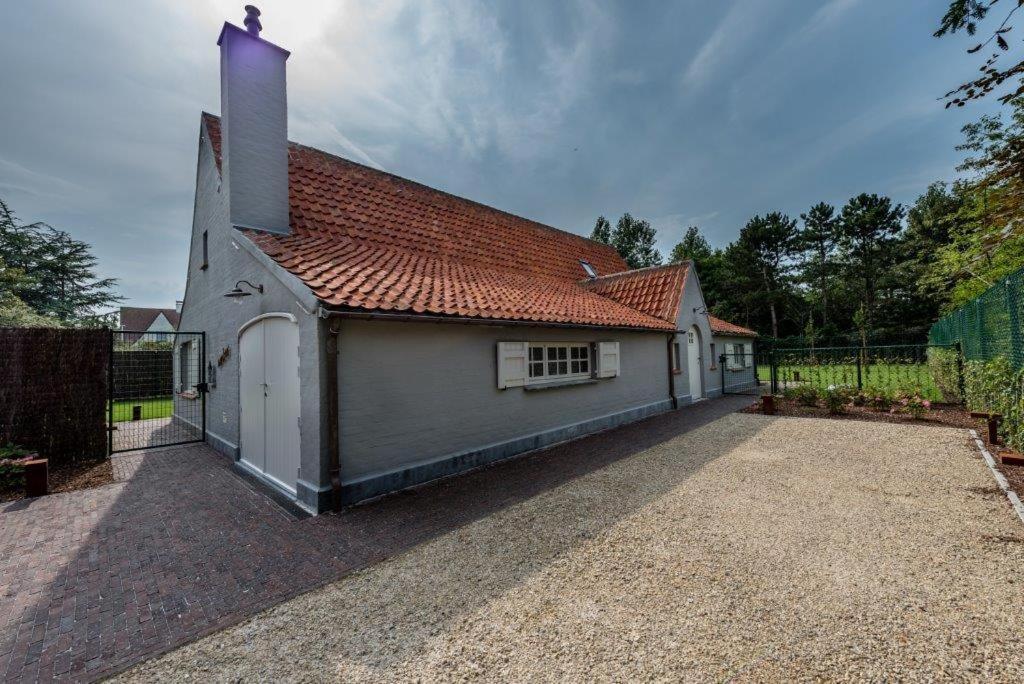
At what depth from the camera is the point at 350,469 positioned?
16.9 ft

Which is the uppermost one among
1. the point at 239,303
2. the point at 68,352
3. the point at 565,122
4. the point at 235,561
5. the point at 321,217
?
the point at 565,122

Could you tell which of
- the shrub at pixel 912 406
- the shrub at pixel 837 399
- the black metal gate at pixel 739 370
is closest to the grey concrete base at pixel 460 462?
the shrub at pixel 837 399

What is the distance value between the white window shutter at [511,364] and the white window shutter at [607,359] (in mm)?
2616

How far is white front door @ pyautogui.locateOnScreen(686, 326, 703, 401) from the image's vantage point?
44.2ft

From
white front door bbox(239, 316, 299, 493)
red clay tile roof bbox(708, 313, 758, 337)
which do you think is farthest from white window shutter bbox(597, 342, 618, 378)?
red clay tile roof bbox(708, 313, 758, 337)

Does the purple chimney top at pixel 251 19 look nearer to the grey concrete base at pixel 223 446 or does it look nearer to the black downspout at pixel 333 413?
the black downspout at pixel 333 413

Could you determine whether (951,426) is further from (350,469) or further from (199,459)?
(199,459)

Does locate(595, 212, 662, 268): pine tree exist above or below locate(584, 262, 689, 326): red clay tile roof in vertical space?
above

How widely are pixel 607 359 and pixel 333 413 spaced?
257 inches

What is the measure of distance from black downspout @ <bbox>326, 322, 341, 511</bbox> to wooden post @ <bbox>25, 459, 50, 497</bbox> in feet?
15.8

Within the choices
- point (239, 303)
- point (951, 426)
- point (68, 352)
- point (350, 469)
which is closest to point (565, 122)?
point (239, 303)

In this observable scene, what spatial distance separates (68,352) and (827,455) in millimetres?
14104

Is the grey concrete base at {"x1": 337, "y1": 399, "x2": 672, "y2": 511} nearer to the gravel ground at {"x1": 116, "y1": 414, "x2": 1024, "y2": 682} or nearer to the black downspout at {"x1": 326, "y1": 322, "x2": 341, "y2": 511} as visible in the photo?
the black downspout at {"x1": 326, "y1": 322, "x2": 341, "y2": 511}

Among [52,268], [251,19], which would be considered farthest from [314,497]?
[52,268]
